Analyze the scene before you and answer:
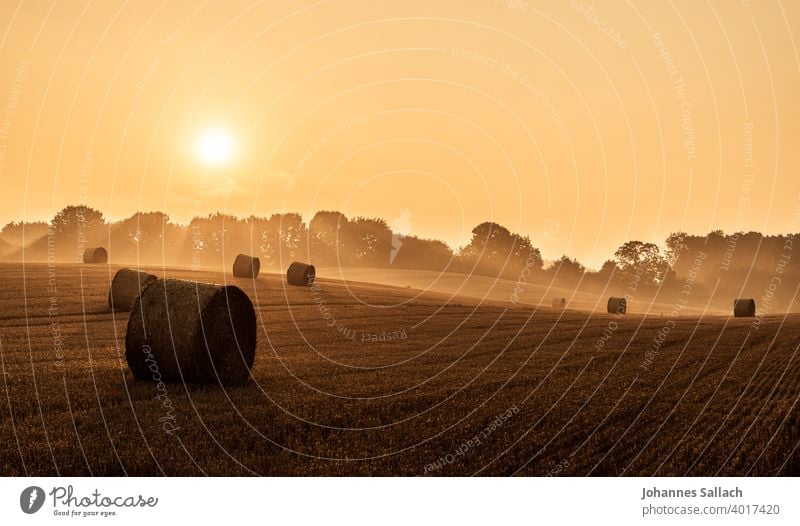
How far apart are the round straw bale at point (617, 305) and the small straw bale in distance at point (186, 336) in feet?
136

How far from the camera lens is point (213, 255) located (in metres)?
104

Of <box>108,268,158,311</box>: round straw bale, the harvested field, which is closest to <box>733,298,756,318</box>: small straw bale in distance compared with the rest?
the harvested field

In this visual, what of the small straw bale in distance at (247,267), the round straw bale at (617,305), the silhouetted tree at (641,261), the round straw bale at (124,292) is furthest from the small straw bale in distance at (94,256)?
the silhouetted tree at (641,261)

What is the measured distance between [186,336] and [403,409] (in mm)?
5269

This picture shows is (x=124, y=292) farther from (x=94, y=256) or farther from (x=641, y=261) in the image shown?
(x=641, y=261)

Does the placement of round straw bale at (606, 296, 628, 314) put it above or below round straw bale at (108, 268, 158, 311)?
below

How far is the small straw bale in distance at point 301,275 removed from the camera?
45.3m

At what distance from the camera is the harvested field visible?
9555mm

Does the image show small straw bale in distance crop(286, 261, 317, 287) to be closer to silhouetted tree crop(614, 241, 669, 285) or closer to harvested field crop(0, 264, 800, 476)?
harvested field crop(0, 264, 800, 476)

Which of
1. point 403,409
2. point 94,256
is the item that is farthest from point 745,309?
point 94,256

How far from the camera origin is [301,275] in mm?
45281
